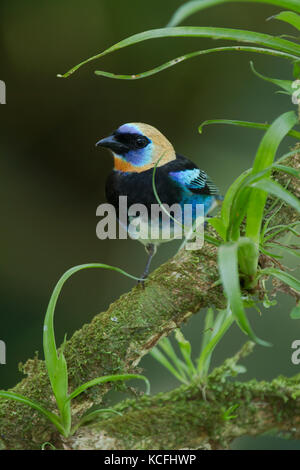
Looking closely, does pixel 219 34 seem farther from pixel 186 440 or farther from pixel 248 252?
pixel 186 440

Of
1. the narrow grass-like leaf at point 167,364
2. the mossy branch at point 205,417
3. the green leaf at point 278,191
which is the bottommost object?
the mossy branch at point 205,417

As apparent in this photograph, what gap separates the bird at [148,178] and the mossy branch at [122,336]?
253 mm

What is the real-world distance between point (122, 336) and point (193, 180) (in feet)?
1.79

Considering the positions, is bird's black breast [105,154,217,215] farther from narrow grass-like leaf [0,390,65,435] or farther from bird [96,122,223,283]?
narrow grass-like leaf [0,390,65,435]

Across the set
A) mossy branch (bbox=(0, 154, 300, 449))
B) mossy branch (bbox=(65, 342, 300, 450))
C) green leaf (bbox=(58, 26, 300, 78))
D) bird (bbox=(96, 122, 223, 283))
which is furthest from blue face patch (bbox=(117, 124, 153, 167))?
mossy branch (bbox=(65, 342, 300, 450))

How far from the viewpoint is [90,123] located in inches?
106

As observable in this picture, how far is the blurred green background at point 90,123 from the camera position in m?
2.55

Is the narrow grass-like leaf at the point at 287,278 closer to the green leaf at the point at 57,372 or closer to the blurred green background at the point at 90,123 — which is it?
the green leaf at the point at 57,372

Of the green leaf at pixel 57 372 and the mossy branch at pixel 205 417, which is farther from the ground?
the green leaf at pixel 57 372

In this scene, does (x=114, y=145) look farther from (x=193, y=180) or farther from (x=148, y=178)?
(x=193, y=180)

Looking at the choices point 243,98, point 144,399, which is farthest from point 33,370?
point 243,98

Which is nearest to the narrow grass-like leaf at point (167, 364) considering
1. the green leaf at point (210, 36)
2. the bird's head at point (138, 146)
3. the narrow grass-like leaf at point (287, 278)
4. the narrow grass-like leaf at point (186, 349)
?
the narrow grass-like leaf at point (186, 349)

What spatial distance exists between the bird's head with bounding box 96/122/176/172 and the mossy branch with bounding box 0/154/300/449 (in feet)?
1.25

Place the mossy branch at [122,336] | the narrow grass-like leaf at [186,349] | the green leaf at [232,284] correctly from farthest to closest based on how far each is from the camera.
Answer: the narrow grass-like leaf at [186,349], the mossy branch at [122,336], the green leaf at [232,284]
